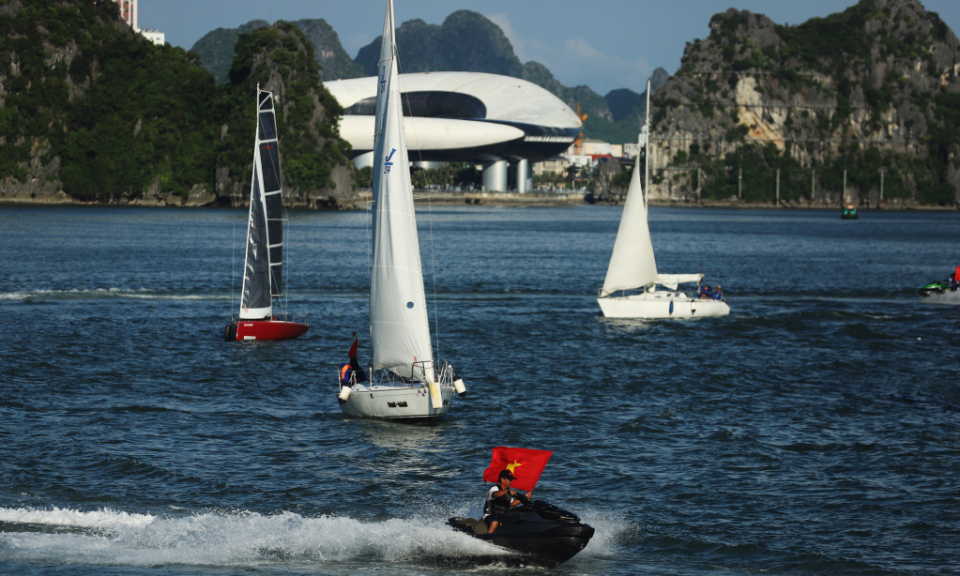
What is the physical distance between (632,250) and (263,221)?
17793 mm

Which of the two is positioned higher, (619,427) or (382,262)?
(382,262)

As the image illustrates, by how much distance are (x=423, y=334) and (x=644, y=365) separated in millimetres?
14334

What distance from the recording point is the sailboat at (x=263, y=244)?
4003 cm

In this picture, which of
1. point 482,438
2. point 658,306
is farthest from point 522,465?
point 658,306

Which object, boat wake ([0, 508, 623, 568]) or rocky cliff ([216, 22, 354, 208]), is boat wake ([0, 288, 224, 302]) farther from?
rocky cliff ([216, 22, 354, 208])

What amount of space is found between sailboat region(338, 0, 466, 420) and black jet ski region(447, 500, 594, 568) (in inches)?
335

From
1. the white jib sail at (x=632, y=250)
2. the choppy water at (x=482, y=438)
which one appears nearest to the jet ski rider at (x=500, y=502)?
the choppy water at (x=482, y=438)

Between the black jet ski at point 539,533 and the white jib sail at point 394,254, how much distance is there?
8.83 metres

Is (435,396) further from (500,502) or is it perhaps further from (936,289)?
(936,289)

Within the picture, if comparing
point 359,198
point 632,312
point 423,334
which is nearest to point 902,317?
point 632,312

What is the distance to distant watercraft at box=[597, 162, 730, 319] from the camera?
47.8m

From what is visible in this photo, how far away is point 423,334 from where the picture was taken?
24891 mm

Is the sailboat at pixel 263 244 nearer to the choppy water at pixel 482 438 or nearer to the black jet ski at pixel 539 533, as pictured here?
the choppy water at pixel 482 438

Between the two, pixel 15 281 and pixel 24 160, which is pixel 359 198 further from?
pixel 15 281
